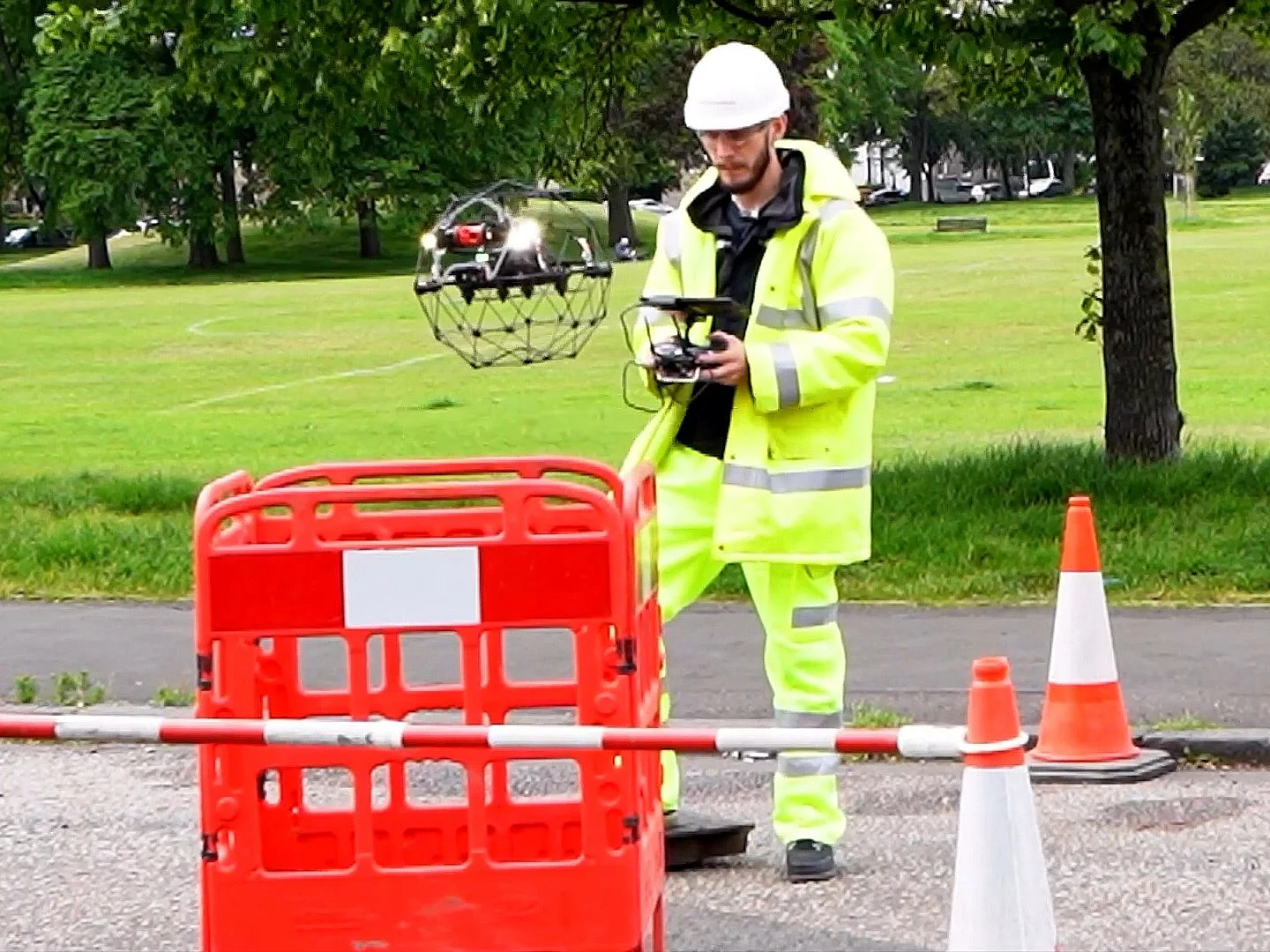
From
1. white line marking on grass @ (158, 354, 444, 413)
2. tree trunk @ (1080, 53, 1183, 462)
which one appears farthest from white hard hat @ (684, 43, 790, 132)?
white line marking on grass @ (158, 354, 444, 413)

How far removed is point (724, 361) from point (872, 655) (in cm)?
386

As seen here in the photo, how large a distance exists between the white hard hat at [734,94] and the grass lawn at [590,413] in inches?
203

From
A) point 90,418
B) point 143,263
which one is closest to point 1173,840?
point 90,418

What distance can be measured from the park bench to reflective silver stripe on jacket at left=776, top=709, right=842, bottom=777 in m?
75.8

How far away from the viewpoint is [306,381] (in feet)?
111

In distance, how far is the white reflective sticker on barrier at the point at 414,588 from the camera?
5.42 m

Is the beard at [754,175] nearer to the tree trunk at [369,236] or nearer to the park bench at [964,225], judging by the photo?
the tree trunk at [369,236]

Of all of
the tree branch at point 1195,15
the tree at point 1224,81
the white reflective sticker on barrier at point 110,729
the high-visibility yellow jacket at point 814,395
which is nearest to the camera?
the white reflective sticker on barrier at point 110,729

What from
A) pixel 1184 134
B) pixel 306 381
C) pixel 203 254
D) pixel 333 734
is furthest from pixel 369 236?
pixel 333 734

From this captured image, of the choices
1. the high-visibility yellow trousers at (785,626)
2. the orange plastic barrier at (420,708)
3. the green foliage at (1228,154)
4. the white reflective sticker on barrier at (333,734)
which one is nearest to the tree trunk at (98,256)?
the green foliage at (1228,154)

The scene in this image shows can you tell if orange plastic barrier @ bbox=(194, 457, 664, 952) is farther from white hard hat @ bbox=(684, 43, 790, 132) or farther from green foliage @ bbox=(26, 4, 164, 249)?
green foliage @ bbox=(26, 4, 164, 249)

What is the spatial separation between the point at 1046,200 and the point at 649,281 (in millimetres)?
119549

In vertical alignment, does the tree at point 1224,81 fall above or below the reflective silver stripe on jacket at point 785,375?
above

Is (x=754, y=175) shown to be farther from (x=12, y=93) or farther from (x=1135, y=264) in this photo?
(x=12, y=93)
